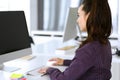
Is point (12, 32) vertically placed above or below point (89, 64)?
above

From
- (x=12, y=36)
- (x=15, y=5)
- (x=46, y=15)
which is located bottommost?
(x=12, y=36)

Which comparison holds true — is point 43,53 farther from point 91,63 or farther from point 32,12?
point 32,12

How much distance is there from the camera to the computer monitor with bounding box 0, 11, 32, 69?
167 centimetres

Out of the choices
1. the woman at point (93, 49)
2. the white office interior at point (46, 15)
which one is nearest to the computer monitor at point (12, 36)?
the woman at point (93, 49)

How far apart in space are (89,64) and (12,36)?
67cm

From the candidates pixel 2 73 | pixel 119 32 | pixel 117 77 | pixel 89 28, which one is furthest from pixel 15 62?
pixel 119 32

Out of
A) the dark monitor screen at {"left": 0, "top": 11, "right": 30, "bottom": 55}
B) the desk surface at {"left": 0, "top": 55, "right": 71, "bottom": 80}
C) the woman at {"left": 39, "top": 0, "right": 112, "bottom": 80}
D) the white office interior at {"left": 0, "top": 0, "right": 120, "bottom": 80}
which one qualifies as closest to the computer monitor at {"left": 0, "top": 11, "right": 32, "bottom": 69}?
the dark monitor screen at {"left": 0, "top": 11, "right": 30, "bottom": 55}

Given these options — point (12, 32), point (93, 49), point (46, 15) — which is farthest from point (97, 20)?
point (46, 15)

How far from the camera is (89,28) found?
1425mm

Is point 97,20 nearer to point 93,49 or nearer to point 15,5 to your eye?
point 93,49

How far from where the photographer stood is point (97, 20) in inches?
54.7

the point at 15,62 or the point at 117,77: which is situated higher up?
the point at 15,62

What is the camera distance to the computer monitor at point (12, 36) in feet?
5.49

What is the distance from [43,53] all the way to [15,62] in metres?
0.43
